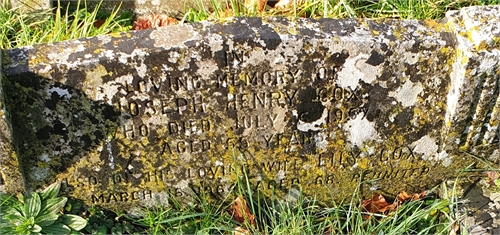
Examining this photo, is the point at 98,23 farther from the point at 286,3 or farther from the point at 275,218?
the point at 275,218

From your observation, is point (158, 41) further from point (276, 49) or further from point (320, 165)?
point (320, 165)

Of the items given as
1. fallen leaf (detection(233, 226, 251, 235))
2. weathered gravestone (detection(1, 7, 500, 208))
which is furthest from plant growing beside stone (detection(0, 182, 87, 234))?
fallen leaf (detection(233, 226, 251, 235))

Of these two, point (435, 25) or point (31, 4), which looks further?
point (31, 4)

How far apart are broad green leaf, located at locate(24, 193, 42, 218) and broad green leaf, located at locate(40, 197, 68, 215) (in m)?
0.03

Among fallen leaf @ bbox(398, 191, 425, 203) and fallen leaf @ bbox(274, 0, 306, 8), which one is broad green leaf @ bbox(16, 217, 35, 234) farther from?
fallen leaf @ bbox(274, 0, 306, 8)

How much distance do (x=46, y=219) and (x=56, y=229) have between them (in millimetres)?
74

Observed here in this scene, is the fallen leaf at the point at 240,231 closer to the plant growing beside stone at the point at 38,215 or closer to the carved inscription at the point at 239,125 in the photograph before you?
the carved inscription at the point at 239,125

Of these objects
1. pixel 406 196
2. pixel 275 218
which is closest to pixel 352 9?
pixel 406 196

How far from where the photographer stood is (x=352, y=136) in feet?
9.61

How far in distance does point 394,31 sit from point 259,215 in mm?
1181

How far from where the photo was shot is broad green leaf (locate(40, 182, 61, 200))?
286 cm

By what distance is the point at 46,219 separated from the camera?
9.18ft

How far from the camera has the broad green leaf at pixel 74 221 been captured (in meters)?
2.88

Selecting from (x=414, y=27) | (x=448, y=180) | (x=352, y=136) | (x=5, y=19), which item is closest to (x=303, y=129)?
(x=352, y=136)
